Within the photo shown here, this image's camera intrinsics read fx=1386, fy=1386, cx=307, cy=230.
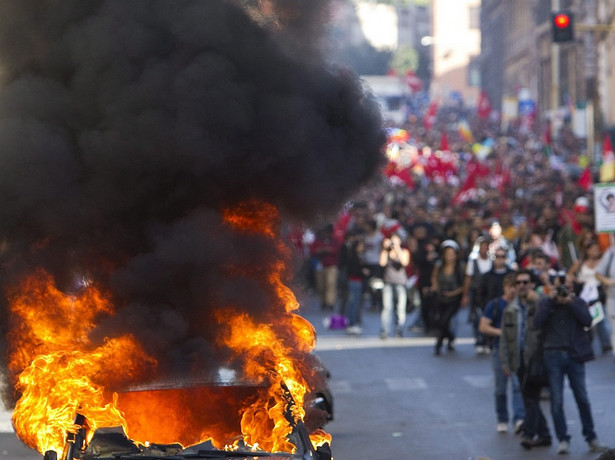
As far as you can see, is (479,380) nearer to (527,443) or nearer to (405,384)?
(405,384)

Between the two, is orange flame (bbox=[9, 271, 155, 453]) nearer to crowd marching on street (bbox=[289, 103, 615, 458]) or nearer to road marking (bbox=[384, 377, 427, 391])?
crowd marching on street (bbox=[289, 103, 615, 458])

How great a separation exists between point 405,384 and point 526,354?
4.42m

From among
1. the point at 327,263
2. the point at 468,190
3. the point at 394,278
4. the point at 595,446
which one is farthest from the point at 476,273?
the point at 468,190

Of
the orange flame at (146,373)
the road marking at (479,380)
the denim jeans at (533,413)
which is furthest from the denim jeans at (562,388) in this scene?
the road marking at (479,380)

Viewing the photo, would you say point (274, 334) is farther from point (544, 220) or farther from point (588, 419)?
point (544, 220)

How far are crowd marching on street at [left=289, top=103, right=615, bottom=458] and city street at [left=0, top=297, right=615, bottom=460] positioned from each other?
1.11ft

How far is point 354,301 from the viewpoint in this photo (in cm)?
2253

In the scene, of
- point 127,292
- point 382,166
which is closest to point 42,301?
point 127,292

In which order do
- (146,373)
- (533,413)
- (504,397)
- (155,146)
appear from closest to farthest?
(146,373) < (155,146) < (533,413) < (504,397)

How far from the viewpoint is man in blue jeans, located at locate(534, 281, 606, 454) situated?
11.8m

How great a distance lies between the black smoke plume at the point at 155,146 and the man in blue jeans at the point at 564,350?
271 centimetres

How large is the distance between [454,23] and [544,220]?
341 ft

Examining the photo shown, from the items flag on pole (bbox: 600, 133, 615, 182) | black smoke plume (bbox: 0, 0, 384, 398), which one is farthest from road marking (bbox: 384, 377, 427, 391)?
flag on pole (bbox: 600, 133, 615, 182)

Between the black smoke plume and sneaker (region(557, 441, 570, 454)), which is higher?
the black smoke plume
